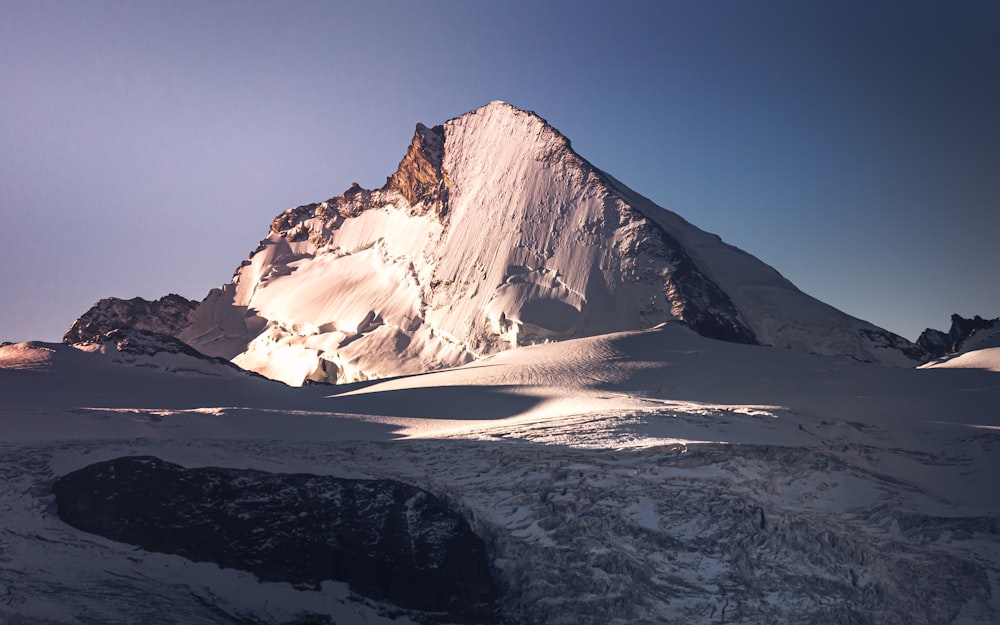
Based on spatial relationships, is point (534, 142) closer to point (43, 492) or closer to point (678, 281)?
point (678, 281)

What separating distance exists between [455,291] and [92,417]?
1219 inches

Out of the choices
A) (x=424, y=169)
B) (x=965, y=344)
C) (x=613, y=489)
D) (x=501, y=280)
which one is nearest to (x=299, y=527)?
(x=613, y=489)

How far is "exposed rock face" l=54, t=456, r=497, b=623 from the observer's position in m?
25.8

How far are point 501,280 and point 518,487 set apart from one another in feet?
108

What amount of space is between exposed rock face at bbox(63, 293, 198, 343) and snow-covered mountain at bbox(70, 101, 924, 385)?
2613mm

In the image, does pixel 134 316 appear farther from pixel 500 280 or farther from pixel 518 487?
pixel 518 487

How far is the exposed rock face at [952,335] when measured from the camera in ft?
205

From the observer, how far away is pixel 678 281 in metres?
61.2

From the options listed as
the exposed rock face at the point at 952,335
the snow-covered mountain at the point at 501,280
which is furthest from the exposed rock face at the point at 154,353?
the exposed rock face at the point at 952,335

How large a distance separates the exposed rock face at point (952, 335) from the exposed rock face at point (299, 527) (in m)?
45.9

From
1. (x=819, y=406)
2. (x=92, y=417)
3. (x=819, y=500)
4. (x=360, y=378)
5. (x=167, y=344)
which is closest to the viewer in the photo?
(x=819, y=500)

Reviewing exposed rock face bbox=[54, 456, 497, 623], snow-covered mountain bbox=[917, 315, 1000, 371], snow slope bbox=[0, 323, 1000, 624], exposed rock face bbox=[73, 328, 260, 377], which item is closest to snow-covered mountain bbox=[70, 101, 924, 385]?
snow-covered mountain bbox=[917, 315, 1000, 371]

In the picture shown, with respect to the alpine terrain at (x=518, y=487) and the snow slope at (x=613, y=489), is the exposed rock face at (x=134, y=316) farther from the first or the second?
the snow slope at (x=613, y=489)

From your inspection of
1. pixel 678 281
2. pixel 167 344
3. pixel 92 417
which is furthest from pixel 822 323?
pixel 92 417
